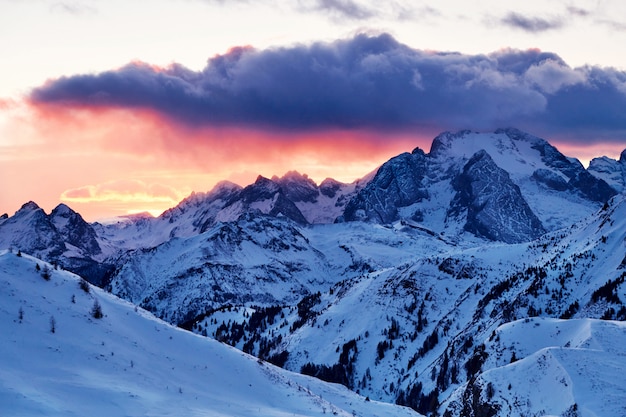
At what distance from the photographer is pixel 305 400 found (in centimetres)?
6612

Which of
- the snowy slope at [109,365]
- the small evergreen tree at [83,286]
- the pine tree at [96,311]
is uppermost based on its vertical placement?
the small evergreen tree at [83,286]

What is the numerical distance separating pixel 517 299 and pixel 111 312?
13511 cm

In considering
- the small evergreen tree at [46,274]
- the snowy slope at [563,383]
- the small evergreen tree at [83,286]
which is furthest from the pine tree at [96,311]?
the snowy slope at [563,383]

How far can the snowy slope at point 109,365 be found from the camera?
4862 cm

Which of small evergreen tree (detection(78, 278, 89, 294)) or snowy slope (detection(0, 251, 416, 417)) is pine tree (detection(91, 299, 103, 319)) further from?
small evergreen tree (detection(78, 278, 89, 294))

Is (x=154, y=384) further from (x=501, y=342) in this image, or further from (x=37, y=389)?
(x=501, y=342)

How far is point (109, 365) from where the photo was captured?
56406 millimetres

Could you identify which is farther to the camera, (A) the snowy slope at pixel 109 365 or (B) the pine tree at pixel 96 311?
(B) the pine tree at pixel 96 311

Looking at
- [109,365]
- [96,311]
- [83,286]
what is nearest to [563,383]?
[109,365]


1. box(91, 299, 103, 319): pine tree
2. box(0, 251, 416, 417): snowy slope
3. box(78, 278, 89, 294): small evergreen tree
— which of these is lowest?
box(0, 251, 416, 417): snowy slope

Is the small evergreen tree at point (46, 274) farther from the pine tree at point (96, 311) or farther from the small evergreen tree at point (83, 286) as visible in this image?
the pine tree at point (96, 311)

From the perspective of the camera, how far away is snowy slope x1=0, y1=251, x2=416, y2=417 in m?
48.6

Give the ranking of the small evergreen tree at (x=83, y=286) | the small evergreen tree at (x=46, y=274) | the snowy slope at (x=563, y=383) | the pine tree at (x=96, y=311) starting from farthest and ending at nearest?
the small evergreen tree at (x=83, y=286)
the small evergreen tree at (x=46, y=274)
the pine tree at (x=96, y=311)
the snowy slope at (x=563, y=383)

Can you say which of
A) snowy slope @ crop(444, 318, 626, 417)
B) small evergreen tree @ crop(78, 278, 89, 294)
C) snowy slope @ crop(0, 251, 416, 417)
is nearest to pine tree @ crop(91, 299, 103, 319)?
snowy slope @ crop(0, 251, 416, 417)
